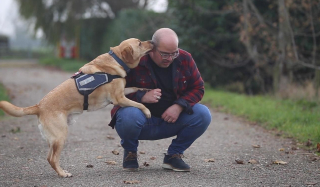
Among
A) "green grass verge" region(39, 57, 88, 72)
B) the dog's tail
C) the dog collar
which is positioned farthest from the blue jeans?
"green grass verge" region(39, 57, 88, 72)

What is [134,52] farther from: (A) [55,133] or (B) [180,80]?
(A) [55,133]

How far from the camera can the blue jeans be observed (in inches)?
183

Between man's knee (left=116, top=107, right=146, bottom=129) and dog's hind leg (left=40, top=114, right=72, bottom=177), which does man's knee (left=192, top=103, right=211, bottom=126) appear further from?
dog's hind leg (left=40, top=114, right=72, bottom=177)

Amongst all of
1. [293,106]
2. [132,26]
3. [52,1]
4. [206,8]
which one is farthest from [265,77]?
[52,1]

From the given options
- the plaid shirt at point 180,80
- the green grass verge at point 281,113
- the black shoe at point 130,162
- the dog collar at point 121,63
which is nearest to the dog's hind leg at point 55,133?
the plaid shirt at point 180,80

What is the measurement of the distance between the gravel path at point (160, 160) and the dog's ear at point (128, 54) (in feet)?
4.06

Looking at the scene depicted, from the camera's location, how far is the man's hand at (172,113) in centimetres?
474

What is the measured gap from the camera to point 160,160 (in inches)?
221

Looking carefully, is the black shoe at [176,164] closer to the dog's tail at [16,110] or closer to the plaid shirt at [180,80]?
the plaid shirt at [180,80]

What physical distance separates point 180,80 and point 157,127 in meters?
0.58

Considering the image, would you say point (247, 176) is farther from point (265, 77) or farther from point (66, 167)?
point (265, 77)

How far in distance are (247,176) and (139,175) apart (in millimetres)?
1131

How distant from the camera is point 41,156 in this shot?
5.88m

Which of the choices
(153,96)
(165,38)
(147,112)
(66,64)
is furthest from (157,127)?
(66,64)
